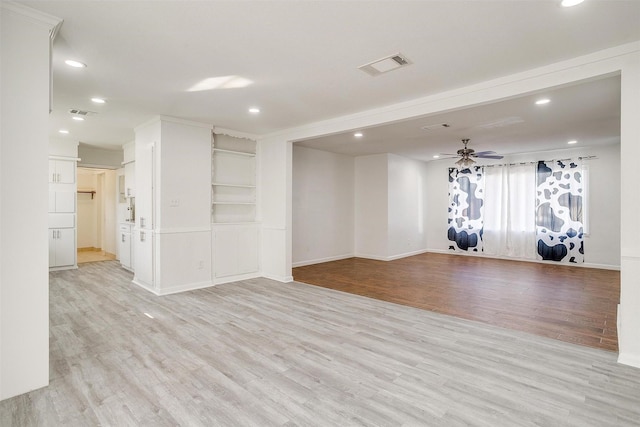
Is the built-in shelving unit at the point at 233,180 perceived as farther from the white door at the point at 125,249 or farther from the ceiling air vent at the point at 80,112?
the white door at the point at 125,249

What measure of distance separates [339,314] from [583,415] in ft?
8.00

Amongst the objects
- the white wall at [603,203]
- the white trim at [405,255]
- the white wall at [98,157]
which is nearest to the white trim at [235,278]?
the white trim at [405,255]

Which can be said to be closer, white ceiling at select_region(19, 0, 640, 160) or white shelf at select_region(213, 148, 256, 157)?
white ceiling at select_region(19, 0, 640, 160)

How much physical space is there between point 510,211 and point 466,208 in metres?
1.09

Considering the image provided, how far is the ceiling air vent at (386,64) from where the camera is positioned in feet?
9.78

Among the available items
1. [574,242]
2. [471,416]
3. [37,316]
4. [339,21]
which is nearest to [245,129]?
[339,21]

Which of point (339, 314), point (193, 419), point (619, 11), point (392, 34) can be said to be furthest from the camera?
point (339, 314)

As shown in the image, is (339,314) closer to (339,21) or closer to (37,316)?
(37,316)

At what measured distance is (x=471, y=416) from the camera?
2035mm

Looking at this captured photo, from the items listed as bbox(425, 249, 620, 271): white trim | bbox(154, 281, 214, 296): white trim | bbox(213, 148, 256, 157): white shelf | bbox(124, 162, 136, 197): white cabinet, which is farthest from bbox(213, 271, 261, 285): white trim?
bbox(425, 249, 620, 271): white trim

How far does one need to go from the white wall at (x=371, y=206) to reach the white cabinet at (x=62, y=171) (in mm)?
6715

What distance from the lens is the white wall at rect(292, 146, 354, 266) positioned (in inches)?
292

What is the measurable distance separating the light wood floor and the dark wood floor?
0.44 metres

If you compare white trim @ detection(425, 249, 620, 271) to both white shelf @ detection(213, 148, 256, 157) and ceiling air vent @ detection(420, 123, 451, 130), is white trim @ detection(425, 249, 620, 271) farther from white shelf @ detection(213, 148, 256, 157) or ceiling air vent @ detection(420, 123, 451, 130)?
white shelf @ detection(213, 148, 256, 157)
